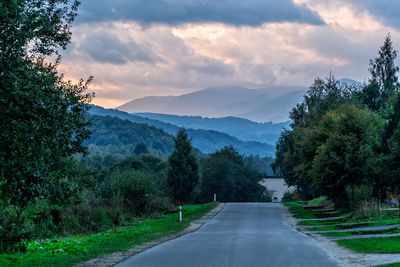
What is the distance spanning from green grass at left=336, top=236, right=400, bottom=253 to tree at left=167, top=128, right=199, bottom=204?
38.9 meters

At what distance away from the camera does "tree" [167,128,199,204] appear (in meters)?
56.9

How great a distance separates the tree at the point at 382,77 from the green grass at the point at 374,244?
4865cm

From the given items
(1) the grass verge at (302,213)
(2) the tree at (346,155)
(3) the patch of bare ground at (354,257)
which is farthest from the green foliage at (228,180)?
(3) the patch of bare ground at (354,257)

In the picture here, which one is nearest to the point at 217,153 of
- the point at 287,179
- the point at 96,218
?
the point at 287,179

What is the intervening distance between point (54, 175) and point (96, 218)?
16.1 m

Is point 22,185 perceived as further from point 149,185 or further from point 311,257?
point 149,185

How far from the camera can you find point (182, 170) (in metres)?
57.1

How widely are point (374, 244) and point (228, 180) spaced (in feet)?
225

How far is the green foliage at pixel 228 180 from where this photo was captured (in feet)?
279

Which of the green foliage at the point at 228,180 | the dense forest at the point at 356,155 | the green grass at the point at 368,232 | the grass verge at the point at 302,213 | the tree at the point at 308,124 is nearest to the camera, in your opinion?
the green grass at the point at 368,232

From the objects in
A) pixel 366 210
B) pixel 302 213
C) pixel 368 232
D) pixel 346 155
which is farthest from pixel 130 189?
pixel 368 232

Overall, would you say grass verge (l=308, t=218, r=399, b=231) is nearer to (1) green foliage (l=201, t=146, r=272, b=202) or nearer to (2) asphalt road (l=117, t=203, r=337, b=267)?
(2) asphalt road (l=117, t=203, r=337, b=267)

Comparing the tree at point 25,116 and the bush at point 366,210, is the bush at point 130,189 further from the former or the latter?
the tree at point 25,116

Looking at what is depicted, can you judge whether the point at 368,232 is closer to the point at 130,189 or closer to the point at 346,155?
the point at 346,155
